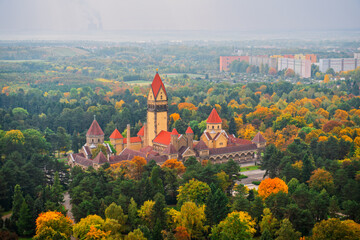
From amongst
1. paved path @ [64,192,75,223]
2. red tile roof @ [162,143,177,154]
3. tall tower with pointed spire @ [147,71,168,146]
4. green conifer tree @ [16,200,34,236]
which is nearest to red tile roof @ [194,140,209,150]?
red tile roof @ [162,143,177,154]

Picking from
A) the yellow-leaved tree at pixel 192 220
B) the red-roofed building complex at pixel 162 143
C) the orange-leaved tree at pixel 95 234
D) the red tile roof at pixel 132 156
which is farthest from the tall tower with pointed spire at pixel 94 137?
the orange-leaved tree at pixel 95 234

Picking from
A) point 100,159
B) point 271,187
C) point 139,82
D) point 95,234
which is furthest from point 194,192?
point 139,82

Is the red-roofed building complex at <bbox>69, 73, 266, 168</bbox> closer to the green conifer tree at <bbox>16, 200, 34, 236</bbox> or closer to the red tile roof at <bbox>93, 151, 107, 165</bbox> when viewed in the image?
the red tile roof at <bbox>93, 151, 107, 165</bbox>

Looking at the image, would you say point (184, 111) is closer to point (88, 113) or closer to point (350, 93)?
point (88, 113)

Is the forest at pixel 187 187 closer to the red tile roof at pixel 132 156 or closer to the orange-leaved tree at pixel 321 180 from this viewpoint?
the orange-leaved tree at pixel 321 180

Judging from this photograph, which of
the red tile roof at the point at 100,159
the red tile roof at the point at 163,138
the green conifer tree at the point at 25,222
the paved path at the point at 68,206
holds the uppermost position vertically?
the red tile roof at the point at 163,138

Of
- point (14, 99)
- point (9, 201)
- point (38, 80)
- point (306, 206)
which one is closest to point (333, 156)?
point (306, 206)

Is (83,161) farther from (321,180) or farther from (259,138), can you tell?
(321,180)
